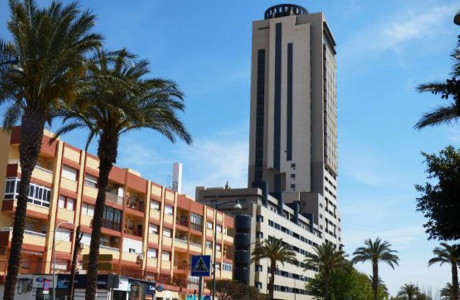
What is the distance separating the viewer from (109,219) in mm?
53188

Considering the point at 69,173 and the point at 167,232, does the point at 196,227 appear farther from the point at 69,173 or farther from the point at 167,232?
the point at 69,173

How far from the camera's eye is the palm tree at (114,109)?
23.3m

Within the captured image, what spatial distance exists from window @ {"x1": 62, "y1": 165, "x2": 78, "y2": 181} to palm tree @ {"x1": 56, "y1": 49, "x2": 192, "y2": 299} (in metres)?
19.5

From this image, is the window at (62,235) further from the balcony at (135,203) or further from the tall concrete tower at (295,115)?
the tall concrete tower at (295,115)

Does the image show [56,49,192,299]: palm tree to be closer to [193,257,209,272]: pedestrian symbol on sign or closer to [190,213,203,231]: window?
[193,257,209,272]: pedestrian symbol on sign

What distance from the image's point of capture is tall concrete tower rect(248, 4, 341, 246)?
463 ft

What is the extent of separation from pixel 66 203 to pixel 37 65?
28312 mm

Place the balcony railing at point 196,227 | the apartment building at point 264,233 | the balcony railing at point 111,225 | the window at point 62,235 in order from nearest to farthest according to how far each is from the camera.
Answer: the window at point 62,235 < the balcony railing at point 111,225 < the balcony railing at point 196,227 < the apartment building at point 264,233

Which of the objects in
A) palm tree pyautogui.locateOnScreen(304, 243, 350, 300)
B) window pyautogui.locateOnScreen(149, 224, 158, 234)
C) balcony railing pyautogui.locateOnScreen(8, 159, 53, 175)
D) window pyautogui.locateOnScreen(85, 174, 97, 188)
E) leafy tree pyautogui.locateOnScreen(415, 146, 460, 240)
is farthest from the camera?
palm tree pyautogui.locateOnScreen(304, 243, 350, 300)

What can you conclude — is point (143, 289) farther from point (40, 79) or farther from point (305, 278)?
point (305, 278)

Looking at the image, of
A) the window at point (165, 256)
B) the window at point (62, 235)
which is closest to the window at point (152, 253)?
the window at point (165, 256)

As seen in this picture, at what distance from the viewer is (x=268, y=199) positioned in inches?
4365

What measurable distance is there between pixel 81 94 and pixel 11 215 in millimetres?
23658

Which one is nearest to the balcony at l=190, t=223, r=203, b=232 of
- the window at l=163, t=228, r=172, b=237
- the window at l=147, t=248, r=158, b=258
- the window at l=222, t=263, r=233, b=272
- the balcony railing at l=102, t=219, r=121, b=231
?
the window at l=163, t=228, r=172, b=237
